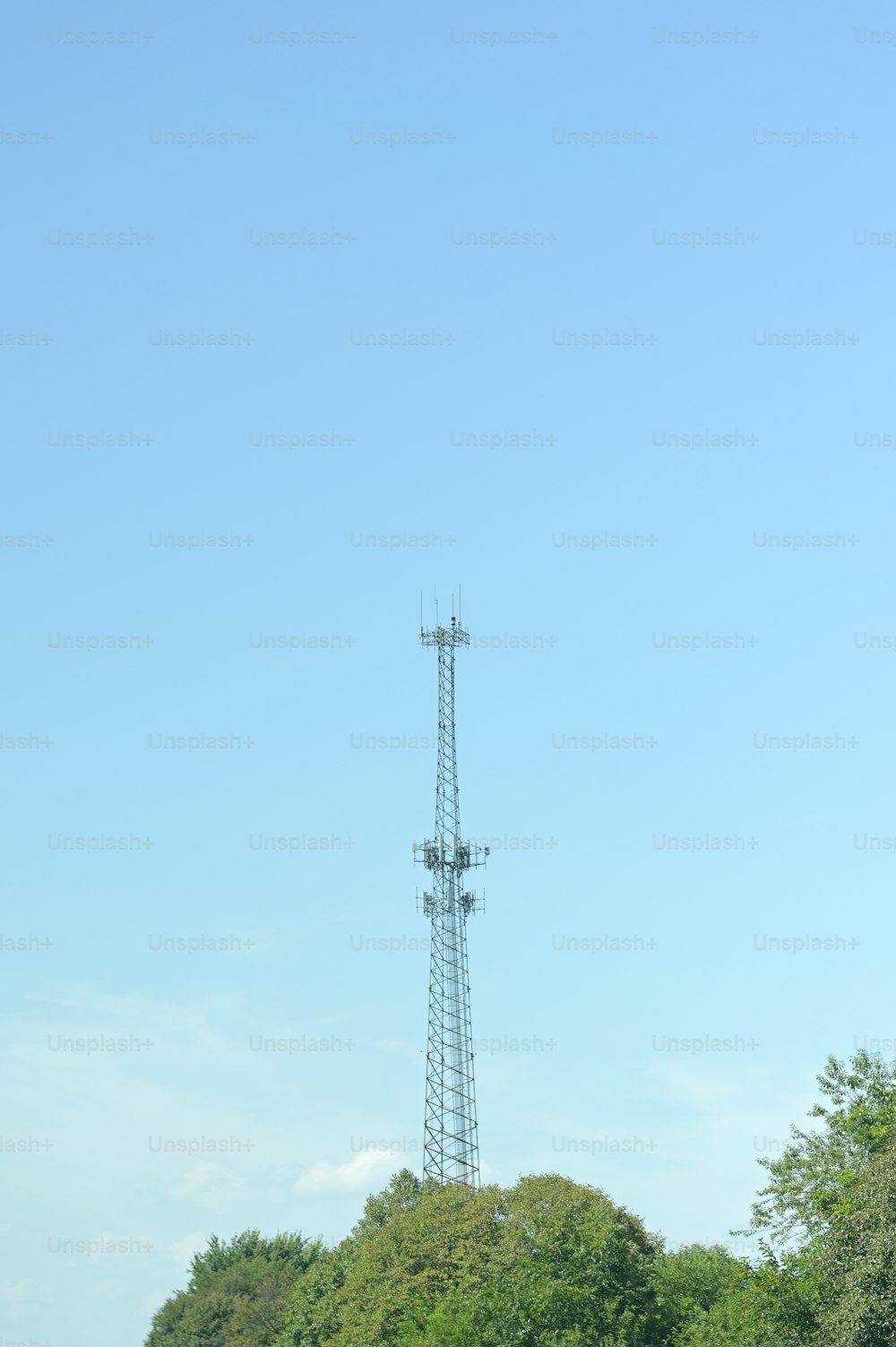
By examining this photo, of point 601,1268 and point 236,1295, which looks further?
point 236,1295

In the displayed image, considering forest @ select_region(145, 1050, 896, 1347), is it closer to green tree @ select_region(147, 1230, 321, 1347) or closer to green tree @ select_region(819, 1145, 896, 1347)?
green tree @ select_region(819, 1145, 896, 1347)

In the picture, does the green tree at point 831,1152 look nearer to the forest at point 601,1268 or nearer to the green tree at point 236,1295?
the forest at point 601,1268

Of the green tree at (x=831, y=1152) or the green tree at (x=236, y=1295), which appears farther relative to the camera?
the green tree at (x=236, y=1295)

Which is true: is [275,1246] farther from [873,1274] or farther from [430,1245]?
[873,1274]

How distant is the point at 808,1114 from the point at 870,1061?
108 inches

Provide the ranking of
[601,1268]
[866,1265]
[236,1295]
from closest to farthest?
[866,1265]
[601,1268]
[236,1295]

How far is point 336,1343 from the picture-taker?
211 ft

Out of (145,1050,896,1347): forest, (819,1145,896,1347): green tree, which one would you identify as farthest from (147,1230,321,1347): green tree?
(819,1145,896,1347): green tree

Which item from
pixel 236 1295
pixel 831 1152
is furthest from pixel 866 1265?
pixel 236 1295

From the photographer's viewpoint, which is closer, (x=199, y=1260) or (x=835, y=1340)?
(x=835, y=1340)

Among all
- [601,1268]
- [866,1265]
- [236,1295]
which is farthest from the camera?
[236,1295]

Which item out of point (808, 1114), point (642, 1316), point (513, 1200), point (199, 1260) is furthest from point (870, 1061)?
point (199, 1260)

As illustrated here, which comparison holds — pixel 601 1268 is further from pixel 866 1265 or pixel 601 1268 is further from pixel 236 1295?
Answer: pixel 236 1295

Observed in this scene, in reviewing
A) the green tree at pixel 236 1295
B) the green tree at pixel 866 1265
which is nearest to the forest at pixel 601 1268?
the green tree at pixel 866 1265
